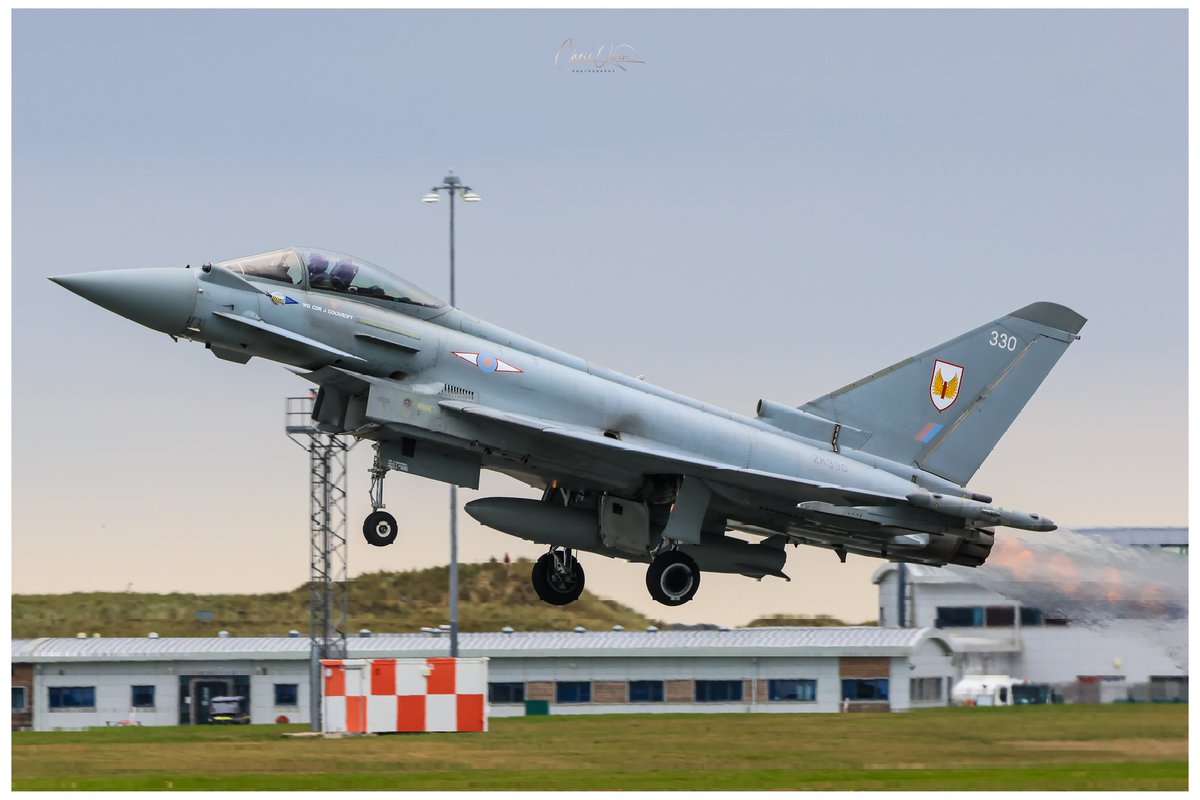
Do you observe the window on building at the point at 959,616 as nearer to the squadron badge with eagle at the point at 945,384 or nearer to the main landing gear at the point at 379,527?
the squadron badge with eagle at the point at 945,384

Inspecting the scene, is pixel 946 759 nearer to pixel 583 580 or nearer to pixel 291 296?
pixel 583 580

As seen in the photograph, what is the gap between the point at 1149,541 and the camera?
2962 centimetres

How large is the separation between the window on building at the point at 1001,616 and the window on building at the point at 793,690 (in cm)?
960

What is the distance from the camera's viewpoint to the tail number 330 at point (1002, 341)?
1083 inches

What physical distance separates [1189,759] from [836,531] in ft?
18.5

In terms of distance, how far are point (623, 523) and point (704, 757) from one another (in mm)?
3778

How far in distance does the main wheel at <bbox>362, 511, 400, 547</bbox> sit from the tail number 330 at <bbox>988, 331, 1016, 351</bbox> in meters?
9.46

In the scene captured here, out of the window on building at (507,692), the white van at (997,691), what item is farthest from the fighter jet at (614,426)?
the window on building at (507,692)

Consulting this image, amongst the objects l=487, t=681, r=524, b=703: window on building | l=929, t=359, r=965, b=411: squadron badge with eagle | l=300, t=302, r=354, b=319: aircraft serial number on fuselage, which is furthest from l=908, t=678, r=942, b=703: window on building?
l=300, t=302, r=354, b=319: aircraft serial number on fuselage

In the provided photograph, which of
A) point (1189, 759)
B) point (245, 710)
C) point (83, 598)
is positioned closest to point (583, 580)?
point (1189, 759)

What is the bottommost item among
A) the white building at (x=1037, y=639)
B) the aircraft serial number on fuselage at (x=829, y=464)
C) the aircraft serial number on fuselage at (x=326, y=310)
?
the white building at (x=1037, y=639)

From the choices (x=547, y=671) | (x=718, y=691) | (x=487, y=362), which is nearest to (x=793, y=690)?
(x=718, y=691)

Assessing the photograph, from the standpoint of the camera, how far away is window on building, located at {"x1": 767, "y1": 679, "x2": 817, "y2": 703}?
137 feet

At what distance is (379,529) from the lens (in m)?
24.0
